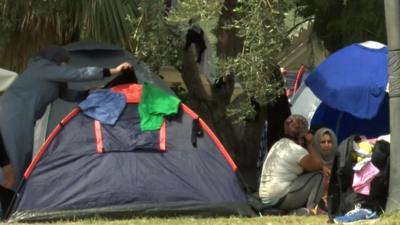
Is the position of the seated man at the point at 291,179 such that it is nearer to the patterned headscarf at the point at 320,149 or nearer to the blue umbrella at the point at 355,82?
the patterned headscarf at the point at 320,149

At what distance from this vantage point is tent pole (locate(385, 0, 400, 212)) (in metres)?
7.07

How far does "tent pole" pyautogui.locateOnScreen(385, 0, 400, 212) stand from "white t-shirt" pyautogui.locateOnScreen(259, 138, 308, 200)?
1.49 metres

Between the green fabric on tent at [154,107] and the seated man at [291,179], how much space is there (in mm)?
1151

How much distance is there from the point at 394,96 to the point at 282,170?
1.69 meters

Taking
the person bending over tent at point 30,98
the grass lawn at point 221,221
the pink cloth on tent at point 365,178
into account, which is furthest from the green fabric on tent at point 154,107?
the pink cloth on tent at point 365,178

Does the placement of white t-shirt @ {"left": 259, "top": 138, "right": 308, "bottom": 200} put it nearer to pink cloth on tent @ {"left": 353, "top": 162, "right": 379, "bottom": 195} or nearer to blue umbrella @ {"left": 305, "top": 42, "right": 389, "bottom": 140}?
pink cloth on tent @ {"left": 353, "top": 162, "right": 379, "bottom": 195}

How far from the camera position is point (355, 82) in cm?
955

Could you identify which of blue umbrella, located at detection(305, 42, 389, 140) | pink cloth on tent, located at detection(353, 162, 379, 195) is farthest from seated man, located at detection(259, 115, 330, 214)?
blue umbrella, located at detection(305, 42, 389, 140)

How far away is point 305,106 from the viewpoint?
12281mm

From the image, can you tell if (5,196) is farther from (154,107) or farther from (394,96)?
(394,96)

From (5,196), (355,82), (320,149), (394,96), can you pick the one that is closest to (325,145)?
(320,149)

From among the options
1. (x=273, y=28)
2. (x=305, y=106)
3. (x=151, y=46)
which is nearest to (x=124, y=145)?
(x=151, y=46)

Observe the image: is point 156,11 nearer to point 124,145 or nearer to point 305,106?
point 124,145

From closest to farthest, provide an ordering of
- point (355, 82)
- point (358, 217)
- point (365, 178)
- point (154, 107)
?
point (358, 217) < point (365, 178) < point (154, 107) < point (355, 82)
